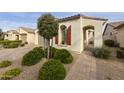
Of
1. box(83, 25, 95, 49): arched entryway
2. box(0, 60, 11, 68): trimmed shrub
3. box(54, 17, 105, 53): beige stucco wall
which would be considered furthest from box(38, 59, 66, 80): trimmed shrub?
box(83, 25, 95, 49): arched entryway

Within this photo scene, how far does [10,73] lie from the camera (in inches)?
325

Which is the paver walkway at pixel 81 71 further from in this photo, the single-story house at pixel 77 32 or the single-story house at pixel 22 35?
the single-story house at pixel 22 35

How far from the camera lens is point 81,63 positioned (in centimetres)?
948

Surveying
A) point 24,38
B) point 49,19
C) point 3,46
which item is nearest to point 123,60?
point 49,19

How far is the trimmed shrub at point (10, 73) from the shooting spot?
7934mm

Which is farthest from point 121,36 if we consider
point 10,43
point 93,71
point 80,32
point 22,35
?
point 10,43

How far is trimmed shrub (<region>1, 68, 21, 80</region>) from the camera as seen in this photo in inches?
312

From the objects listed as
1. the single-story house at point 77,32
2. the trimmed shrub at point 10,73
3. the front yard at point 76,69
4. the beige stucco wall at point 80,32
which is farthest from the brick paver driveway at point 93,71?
the trimmed shrub at point 10,73

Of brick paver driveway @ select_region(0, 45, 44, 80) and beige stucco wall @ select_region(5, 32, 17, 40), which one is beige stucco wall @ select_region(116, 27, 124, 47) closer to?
brick paver driveway @ select_region(0, 45, 44, 80)

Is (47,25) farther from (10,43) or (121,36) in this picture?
(121,36)

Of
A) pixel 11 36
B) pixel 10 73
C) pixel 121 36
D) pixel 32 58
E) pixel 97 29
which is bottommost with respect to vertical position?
pixel 10 73

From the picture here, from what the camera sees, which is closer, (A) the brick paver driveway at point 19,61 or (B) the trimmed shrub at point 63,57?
(A) the brick paver driveway at point 19,61

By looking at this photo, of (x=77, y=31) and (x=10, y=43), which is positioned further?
(x=77, y=31)

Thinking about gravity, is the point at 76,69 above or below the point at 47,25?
below
